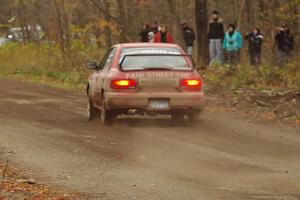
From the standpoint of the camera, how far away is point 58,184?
975cm

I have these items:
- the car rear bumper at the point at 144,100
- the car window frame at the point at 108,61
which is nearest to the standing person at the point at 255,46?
the car window frame at the point at 108,61

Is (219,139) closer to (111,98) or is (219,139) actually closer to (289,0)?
(111,98)

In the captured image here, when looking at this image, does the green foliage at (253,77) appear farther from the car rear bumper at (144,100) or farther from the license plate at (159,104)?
the license plate at (159,104)

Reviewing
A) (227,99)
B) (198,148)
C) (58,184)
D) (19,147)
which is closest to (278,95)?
(227,99)

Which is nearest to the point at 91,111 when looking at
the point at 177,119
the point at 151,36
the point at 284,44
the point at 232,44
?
the point at 177,119

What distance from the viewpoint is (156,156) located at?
12102 millimetres

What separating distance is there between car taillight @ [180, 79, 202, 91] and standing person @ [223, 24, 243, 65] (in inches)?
455

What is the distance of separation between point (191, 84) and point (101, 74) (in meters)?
2.00

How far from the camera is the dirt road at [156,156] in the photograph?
950 cm

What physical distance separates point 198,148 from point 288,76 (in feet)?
31.5

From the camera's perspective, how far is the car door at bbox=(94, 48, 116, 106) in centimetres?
1641

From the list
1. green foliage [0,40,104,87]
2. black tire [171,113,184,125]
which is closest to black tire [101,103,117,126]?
black tire [171,113,184,125]

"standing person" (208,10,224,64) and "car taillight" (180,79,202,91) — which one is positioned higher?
"car taillight" (180,79,202,91)

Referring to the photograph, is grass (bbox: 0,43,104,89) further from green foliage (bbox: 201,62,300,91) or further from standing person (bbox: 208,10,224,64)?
green foliage (bbox: 201,62,300,91)
